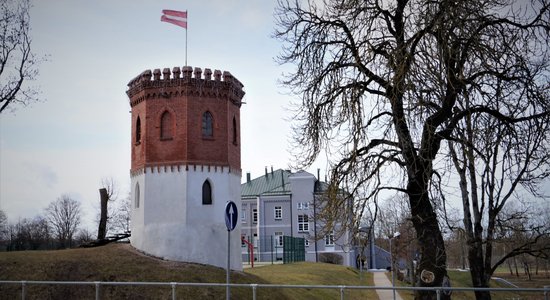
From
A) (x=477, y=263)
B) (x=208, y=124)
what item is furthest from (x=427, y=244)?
(x=208, y=124)

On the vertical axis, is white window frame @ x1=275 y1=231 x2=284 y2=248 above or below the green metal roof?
below

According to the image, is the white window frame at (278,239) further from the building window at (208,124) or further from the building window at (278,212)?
the building window at (208,124)

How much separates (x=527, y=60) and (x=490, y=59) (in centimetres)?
192

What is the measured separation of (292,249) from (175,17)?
101 feet

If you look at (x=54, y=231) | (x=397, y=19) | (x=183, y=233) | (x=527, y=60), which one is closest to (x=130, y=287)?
(x=183, y=233)

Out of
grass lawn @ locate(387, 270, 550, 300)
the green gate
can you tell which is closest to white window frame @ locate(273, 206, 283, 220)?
the green gate

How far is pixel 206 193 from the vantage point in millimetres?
28672

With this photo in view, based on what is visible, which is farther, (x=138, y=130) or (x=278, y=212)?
(x=278, y=212)

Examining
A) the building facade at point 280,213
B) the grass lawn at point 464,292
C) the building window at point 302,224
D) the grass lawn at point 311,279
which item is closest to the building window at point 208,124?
the grass lawn at point 311,279

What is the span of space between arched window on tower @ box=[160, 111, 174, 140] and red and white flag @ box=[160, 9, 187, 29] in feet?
16.2

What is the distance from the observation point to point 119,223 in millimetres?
81312

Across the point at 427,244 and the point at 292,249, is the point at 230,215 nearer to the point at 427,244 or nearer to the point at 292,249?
the point at 427,244

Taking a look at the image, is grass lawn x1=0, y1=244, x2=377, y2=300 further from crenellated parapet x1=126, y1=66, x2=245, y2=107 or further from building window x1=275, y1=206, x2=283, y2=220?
building window x1=275, y1=206, x2=283, y2=220

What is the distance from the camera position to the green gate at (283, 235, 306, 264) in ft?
164
